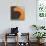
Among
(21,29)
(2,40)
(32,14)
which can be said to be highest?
(32,14)

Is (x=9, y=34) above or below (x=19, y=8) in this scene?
below

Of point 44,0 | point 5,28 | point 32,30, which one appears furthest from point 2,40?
point 44,0

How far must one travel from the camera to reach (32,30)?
7.09m

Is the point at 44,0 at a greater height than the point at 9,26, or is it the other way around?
the point at 44,0

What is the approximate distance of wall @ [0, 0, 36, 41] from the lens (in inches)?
275

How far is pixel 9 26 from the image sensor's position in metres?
7.03

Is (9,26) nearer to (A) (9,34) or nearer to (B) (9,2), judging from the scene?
(A) (9,34)

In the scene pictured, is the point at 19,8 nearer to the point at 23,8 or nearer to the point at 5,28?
the point at 23,8

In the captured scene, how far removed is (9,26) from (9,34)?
1.39 ft

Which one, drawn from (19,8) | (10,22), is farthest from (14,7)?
(10,22)

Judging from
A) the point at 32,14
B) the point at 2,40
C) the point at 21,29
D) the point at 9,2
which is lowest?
the point at 2,40

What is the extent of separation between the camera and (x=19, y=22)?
23.1ft

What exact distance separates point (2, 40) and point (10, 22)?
83 cm

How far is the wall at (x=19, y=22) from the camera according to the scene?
22.9 ft
